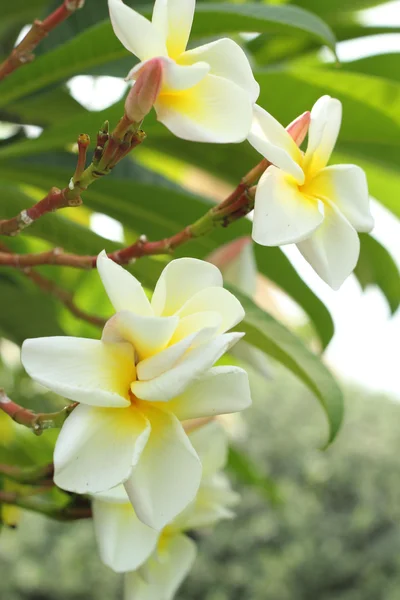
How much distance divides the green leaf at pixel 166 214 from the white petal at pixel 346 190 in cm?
34

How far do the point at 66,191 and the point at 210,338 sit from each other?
90mm

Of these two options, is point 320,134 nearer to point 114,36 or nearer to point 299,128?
point 299,128

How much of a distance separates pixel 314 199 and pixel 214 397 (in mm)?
92

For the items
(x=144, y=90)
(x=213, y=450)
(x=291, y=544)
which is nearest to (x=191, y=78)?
(x=144, y=90)

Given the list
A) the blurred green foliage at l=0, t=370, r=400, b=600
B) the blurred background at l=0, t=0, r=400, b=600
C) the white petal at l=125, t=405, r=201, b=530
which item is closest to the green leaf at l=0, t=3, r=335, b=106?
the blurred background at l=0, t=0, r=400, b=600

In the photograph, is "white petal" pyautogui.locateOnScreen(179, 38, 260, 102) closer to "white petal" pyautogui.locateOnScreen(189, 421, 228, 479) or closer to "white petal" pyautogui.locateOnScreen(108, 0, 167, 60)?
"white petal" pyautogui.locateOnScreen(108, 0, 167, 60)

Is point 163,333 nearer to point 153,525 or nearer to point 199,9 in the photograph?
point 153,525

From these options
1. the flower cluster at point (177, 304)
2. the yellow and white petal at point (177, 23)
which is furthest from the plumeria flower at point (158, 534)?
the yellow and white petal at point (177, 23)

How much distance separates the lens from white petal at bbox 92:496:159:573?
0.39 meters

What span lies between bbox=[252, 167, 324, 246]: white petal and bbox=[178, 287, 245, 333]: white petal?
2 cm

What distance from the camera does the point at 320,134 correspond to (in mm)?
316

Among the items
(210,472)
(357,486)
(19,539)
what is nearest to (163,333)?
(210,472)

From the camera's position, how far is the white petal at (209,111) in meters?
0.28

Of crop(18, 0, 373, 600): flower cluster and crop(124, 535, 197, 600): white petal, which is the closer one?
crop(18, 0, 373, 600): flower cluster
